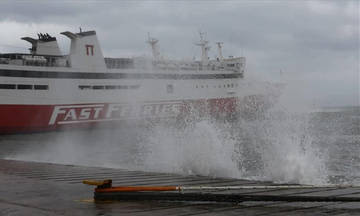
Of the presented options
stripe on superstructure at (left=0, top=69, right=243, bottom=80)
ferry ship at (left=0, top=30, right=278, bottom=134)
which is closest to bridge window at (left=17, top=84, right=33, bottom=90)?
ferry ship at (left=0, top=30, right=278, bottom=134)

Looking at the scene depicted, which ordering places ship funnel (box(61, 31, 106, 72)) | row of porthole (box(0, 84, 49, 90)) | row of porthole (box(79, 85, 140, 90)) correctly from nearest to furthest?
1. row of porthole (box(0, 84, 49, 90))
2. ship funnel (box(61, 31, 106, 72))
3. row of porthole (box(79, 85, 140, 90))

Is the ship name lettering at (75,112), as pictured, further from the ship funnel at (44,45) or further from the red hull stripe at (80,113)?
the ship funnel at (44,45)

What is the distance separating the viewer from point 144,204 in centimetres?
532

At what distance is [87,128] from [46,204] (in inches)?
1504

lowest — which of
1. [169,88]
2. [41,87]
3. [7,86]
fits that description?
[7,86]

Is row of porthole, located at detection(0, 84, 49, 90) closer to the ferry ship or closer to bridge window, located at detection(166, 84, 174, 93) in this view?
the ferry ship

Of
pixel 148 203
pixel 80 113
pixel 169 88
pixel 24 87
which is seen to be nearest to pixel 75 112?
pixel 80 113

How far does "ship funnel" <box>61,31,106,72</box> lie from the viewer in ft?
140

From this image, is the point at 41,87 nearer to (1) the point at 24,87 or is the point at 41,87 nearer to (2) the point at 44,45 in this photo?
(1) the point at 24,87

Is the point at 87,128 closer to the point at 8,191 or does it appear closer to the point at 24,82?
the point at 24,82

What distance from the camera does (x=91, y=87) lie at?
143 ft

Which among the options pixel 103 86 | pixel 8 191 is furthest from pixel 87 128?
pixel 8 191

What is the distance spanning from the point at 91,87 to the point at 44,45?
6.35 m

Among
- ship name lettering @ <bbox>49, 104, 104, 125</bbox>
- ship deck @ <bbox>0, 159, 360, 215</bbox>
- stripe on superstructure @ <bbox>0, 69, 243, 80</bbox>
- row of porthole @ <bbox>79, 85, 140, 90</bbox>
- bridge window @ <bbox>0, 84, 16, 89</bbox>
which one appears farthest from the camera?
row of porthole @ <bbox>79, 85, 140, 90</bbox>
